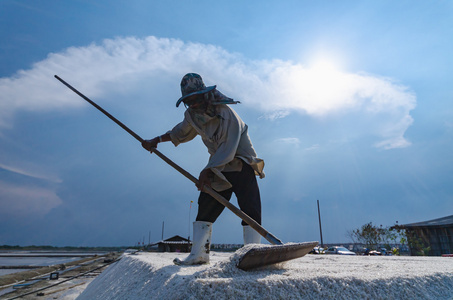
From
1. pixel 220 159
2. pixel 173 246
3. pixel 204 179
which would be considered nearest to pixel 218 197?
pixel 204 179

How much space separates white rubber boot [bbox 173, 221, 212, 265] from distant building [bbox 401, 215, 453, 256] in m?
12.3

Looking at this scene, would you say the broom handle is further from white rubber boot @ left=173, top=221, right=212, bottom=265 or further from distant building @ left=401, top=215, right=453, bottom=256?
distant building @ left=401, top=215, right=453, bottom=256

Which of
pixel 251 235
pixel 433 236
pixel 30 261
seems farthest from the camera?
pixel 30 261

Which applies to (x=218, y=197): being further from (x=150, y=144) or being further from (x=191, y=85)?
(x=150, y=144)

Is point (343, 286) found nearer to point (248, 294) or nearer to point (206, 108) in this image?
point (248, 294)

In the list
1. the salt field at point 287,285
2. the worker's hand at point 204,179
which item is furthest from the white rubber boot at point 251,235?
the salt field at point 287,285

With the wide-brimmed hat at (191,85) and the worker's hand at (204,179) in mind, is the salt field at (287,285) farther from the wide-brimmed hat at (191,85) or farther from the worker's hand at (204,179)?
the wide-brimmed hat at (191,85)

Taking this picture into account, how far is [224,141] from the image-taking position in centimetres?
228

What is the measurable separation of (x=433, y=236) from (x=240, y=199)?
1357 cm

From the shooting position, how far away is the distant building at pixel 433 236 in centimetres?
1134

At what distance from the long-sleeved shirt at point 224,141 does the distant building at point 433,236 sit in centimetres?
1199

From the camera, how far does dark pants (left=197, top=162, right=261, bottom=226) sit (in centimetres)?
227

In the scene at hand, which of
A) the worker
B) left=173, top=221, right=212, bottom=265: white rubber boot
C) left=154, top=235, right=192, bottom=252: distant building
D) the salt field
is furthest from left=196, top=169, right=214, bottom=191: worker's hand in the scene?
left=154, top=235, right=192, bottom=252: distant building

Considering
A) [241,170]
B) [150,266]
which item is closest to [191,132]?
[241,170]
